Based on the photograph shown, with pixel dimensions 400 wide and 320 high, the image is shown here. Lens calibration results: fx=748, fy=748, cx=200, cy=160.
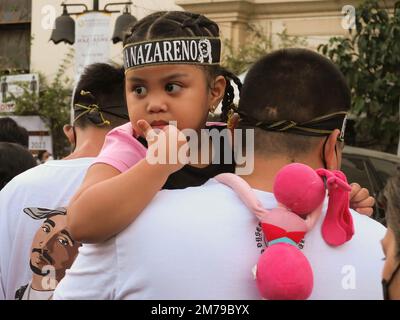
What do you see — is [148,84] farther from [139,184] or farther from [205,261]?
[205,261]

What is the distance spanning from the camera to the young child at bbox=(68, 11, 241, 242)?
6.02ft

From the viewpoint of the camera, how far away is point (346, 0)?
12.6 metres

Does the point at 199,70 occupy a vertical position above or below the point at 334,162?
above

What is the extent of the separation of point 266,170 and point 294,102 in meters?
0.18

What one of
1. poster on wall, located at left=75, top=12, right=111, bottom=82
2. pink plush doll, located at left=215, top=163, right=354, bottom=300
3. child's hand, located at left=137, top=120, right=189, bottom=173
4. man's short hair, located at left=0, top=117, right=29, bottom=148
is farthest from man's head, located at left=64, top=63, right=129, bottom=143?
poster on wall, located at left=75, top=12, right=111, bottom=82

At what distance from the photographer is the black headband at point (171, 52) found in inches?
78.2

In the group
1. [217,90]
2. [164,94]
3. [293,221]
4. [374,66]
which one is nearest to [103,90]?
[217,90]

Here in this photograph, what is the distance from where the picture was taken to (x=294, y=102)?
186cm

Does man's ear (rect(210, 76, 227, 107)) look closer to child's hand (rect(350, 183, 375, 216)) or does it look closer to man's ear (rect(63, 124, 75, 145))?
child's hand (rect(350, 183, 375, 216))

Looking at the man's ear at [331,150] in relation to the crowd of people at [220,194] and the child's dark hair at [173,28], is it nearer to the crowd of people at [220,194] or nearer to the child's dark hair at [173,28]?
the crowd of people at [220,194]

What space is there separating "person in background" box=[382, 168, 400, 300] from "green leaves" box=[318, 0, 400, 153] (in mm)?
7072

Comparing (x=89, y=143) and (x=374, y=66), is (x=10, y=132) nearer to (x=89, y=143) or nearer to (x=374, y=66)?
(x=89, y=143)
